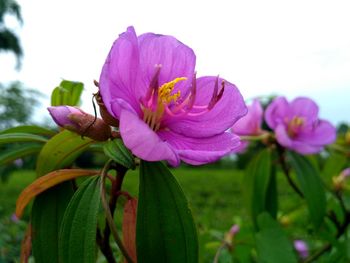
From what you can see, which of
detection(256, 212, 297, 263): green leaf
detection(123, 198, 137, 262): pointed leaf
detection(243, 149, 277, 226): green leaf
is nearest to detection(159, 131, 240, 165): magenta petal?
detection(123, 198, 137, 262): pointed leaf

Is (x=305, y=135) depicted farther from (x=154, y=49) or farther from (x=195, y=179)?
(x=195, y=179)

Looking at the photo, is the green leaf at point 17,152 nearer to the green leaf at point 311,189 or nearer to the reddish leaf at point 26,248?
the reddish leaf at point 26,248

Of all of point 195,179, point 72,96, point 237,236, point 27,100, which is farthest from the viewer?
point 195,179

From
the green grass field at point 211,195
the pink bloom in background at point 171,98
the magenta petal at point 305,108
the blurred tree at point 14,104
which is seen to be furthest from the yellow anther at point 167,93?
the blurred tree at point 14,104

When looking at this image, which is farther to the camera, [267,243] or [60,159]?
[267,243]

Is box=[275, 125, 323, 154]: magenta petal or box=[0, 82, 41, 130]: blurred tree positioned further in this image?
box=[0, 82, 41, 130]: blurred tree

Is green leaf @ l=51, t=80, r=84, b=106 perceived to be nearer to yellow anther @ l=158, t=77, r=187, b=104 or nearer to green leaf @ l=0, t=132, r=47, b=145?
green leaf @ l=0, t=132, r=47, b=145

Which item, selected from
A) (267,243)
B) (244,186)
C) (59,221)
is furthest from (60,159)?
(244,186)
